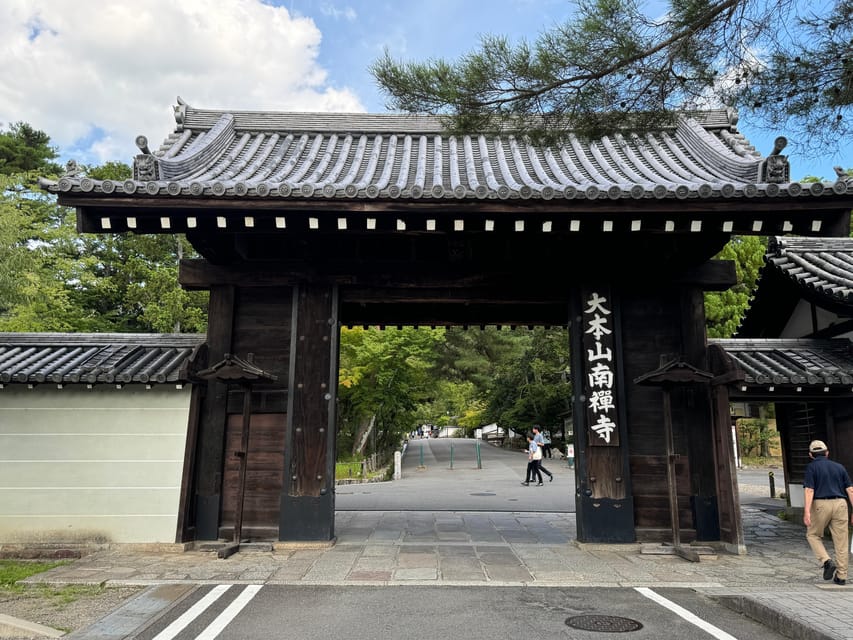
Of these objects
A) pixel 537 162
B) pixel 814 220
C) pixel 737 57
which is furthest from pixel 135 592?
pixel 814 220

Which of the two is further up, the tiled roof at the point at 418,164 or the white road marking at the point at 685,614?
the tiled roof at the point at 418,164

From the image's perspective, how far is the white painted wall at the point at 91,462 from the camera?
24.4 feet

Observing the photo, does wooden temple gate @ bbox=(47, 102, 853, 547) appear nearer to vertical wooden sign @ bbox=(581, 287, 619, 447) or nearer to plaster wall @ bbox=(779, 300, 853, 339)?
vertical wooden sign @ bbox=(581, 287, 619, 447)

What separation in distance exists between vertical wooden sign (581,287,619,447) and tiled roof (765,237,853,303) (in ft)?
11.8

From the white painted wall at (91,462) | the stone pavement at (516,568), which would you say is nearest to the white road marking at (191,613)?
the stone pavement at (516,568)

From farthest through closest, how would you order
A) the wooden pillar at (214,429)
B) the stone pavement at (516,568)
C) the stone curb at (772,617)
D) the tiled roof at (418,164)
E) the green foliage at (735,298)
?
the green foliage at (735,298) < the wooden pillar at (214,429) < the tiled roof at (418,164) < the stone pavement at (516,568) < the stone curb at (772,617)

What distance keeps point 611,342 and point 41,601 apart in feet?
23.4

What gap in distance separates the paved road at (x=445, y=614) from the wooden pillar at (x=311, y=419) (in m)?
1.86

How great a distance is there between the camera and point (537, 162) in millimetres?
9117

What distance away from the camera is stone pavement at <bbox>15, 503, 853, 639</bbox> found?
5.05 m

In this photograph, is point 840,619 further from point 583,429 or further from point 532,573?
point 583,429

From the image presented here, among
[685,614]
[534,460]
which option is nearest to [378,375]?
[534,460]

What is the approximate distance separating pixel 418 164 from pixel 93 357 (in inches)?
225

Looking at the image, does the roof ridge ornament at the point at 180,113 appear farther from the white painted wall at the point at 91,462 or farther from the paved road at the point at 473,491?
the paved road at the point at 473,491
